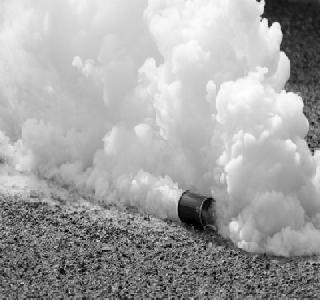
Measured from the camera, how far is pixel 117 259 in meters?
7.24

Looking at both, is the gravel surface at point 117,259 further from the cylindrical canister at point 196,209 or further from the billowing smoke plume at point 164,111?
the billowing smoke plume at point 164,111

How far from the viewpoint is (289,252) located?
A: 7367mm

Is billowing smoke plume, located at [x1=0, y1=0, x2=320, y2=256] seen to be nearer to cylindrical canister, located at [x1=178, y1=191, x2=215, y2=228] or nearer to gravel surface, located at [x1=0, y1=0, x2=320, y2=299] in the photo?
cylindrical canister, located at [x1=178, y1=191, x2=215, y2=228]

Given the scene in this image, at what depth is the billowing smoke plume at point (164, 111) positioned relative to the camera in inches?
300

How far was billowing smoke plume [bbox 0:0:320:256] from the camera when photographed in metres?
7.62

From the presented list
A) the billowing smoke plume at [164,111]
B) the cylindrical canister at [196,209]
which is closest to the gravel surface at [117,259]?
the cylindrical canister at [196,209]

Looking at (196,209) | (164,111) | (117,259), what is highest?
(164,111)

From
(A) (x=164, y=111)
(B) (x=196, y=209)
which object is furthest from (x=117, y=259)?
(A) (x=164, y=111)

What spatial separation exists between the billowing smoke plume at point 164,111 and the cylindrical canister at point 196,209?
12cm

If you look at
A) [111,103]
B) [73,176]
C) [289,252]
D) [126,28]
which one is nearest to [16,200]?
[73,176]

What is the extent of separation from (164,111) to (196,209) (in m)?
1.17

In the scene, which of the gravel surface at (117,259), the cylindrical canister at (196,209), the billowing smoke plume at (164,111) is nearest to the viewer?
the gravel surface at (117,259)

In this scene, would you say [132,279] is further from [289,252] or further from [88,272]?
[289,252]

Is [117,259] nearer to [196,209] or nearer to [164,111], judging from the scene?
[196,209]
